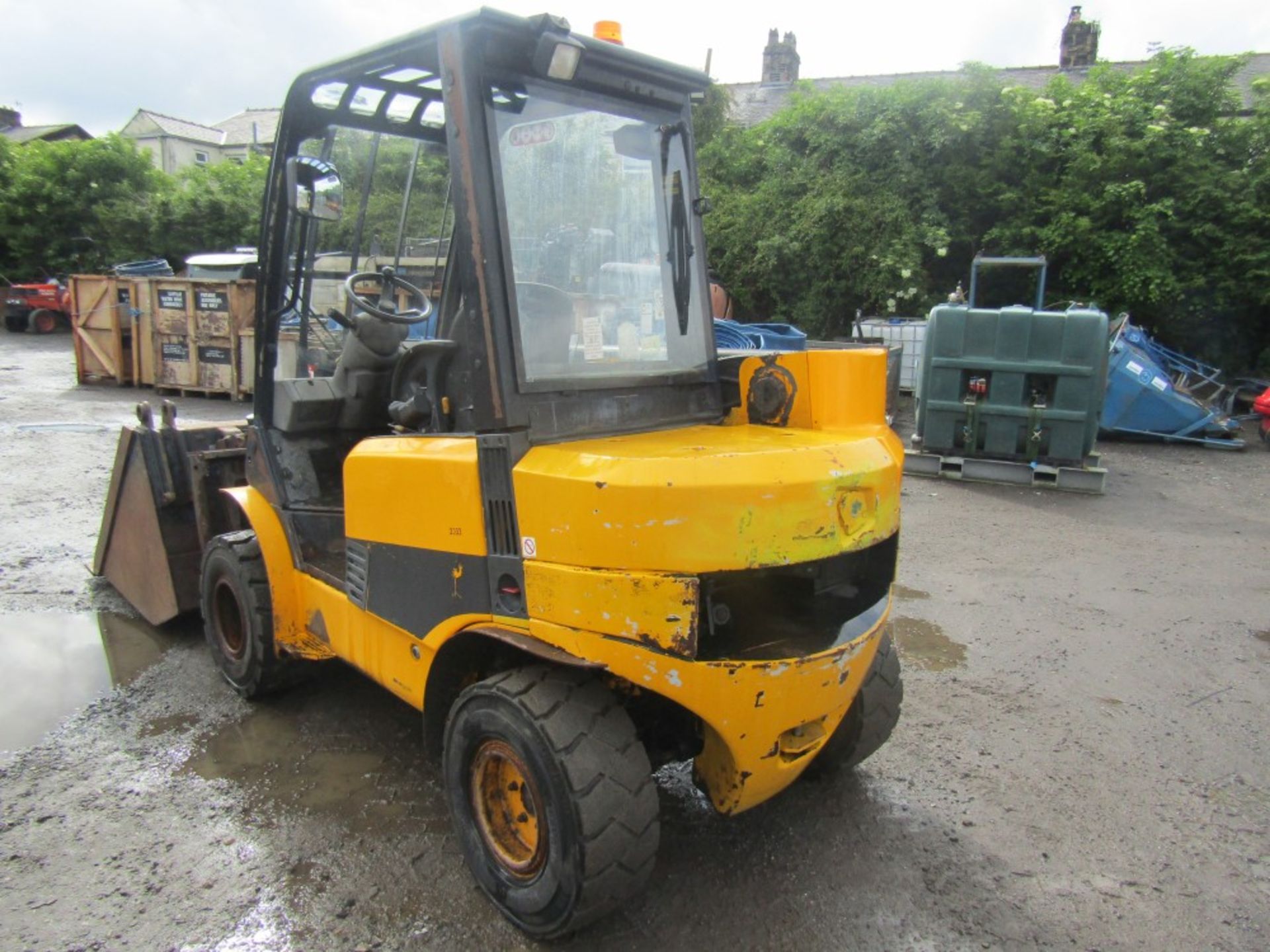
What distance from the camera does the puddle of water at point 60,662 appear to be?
3.93 metres

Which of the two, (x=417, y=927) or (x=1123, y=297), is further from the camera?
(x=1123, y=297)

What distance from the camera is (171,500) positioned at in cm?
469

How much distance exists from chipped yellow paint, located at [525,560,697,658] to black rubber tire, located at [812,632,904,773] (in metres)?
1.19

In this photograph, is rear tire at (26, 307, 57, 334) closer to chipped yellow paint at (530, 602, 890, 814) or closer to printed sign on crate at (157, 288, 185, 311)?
printed sign on crate at (157, 288, 185, 311)

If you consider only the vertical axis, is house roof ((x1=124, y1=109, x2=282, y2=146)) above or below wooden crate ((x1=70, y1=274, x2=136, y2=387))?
above

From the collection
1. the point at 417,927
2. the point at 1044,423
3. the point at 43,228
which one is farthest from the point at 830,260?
the point at 43,228

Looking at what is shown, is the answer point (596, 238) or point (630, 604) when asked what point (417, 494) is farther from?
point (596, 238)

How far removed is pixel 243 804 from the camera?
3.28m

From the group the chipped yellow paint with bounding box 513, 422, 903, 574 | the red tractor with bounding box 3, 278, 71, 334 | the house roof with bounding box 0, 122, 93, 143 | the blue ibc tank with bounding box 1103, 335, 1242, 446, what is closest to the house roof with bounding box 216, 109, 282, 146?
the house roof with bounding box 0, 122, 93, 143

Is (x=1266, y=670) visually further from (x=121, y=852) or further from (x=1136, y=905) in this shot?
(x=121, y=852)

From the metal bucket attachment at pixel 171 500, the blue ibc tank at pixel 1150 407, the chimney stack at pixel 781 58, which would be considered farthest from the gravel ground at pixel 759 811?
the chimney stack at pixel 781 58

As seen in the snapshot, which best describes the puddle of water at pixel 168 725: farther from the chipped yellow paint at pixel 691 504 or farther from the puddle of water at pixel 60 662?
the chipped yellow paint at pixel 691 504

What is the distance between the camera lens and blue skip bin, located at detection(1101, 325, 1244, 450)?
10.7m

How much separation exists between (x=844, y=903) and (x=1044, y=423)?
22.9 feet
